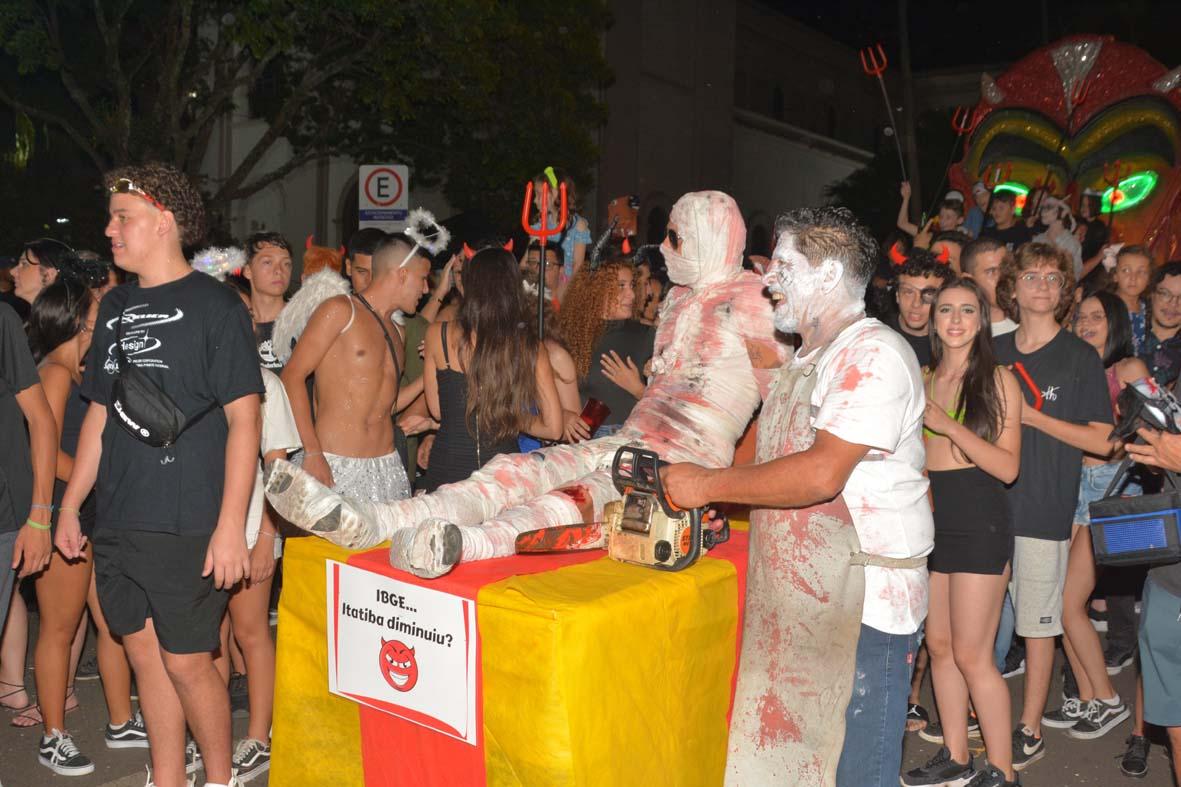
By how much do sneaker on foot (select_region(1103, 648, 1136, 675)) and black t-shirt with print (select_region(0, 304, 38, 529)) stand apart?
5.42 metres

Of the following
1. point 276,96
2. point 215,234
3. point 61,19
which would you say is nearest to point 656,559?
point 215,234

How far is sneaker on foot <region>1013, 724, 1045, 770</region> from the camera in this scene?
4.75 metres

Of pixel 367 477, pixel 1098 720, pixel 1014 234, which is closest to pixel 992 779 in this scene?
pixel 1098 720

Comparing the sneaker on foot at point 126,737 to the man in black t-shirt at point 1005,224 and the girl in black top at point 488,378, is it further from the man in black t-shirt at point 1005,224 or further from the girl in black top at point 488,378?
the man in black t-shirt at point 1005,224

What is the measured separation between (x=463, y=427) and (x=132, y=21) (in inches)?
752

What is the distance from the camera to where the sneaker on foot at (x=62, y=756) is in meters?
4.56

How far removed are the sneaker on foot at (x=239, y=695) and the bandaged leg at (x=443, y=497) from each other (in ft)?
6.28

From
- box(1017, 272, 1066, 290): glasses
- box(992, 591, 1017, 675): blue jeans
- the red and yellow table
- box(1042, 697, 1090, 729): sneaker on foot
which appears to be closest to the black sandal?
box(992, 591, 1017, 675): blue jeans

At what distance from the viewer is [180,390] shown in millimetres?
3584

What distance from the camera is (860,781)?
3074 millimetres

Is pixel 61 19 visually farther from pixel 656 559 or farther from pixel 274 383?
pixel 656 559

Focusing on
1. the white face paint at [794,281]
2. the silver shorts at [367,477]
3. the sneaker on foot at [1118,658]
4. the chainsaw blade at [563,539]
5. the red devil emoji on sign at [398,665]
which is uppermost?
the white face paint at [794,281]

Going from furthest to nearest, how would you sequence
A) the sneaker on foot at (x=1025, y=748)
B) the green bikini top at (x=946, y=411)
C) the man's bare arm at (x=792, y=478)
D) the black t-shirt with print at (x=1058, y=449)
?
the sneaker on foot at (x=1025, y=748) → the black t-shirt with print at (x=1058, y=449) → the green bikini top at (x=946, y=411) → the man's bare arm at (x=792, y=478)

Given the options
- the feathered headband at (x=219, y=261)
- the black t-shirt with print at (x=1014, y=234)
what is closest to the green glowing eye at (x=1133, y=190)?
the black t-shirt with print at (x=1014, y=234)
